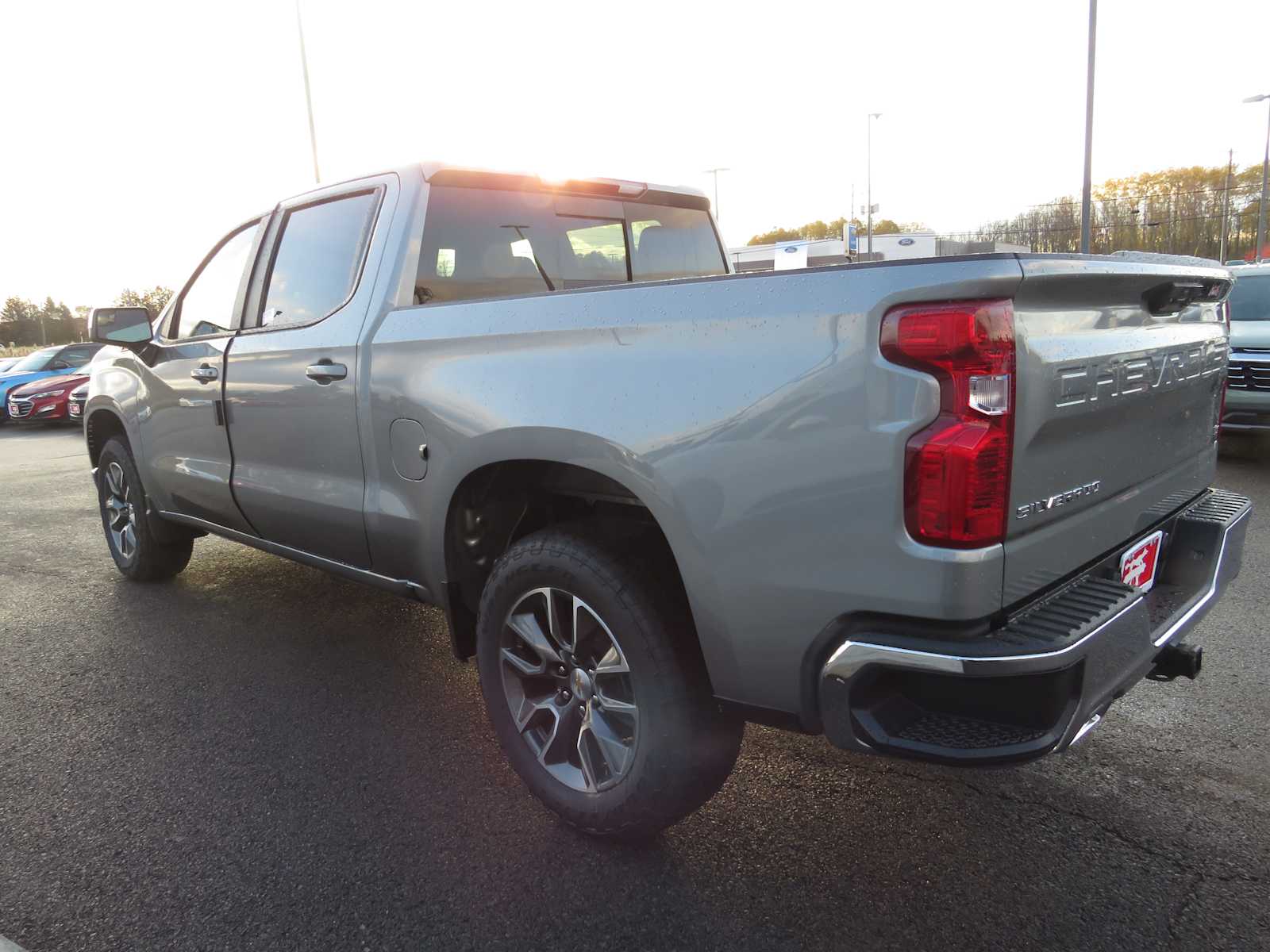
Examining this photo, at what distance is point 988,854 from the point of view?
247 cm

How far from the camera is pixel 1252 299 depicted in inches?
318

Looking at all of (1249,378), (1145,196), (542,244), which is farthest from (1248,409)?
(1145,196)

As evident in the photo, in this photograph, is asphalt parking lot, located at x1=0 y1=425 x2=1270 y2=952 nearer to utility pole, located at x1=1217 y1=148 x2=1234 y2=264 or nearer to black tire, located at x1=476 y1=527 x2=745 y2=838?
black tire, located at x1=476 y1=527 x2=745 y2=838

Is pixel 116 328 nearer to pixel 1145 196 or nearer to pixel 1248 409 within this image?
pixel 1248 409

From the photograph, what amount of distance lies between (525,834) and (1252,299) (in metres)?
8.28

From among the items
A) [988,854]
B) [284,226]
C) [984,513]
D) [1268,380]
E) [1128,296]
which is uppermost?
[284,226]

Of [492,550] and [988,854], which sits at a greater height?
[492,550]

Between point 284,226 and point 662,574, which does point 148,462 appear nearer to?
point 284,226

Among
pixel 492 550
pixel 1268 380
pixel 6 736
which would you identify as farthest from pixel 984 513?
pixel 1268 380

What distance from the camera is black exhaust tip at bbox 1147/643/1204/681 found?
2.39m

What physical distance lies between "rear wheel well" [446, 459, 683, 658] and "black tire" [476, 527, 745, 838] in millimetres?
98

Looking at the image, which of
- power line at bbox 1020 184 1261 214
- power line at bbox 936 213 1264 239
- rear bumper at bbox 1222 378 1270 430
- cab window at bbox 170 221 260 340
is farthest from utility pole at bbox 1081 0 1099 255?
power line at bbox 1020 184 1261 214

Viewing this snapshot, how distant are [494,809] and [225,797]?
87 cm

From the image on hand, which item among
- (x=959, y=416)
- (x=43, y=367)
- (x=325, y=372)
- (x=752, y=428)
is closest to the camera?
(x=959, y=416)
